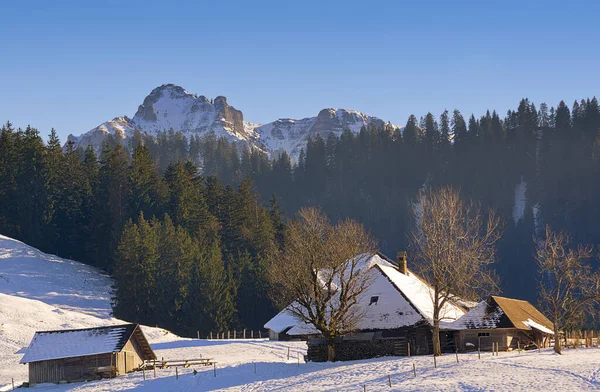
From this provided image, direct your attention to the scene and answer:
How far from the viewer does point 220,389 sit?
1652 inches

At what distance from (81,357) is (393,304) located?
20864 millimetres

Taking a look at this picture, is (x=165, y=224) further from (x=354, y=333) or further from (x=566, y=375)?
(x=566, y=375)

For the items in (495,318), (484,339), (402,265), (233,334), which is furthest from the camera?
(233,334)

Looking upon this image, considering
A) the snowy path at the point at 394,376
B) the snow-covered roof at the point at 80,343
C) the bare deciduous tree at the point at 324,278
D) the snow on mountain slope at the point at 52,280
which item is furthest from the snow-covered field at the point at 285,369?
the snow on mountain slope at the point at 52,280

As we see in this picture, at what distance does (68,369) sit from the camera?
5062 centimetres

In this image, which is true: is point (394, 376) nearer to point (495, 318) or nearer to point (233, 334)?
point (495, 318)

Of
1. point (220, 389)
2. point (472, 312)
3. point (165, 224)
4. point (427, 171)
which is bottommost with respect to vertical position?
point (220, 389)

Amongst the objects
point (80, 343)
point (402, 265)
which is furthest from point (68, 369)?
point (402, 265)

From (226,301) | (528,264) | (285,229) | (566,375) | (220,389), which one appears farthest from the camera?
(528,264)

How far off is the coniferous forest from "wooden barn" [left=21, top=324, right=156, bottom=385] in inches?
1188

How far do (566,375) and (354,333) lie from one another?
16265 millimetres

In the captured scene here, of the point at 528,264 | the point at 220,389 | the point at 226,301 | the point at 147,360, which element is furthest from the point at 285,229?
the point at 220,389

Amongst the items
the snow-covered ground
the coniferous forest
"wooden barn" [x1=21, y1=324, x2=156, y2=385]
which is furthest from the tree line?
the snow-covered ground

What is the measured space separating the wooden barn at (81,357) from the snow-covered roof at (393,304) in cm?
1186
